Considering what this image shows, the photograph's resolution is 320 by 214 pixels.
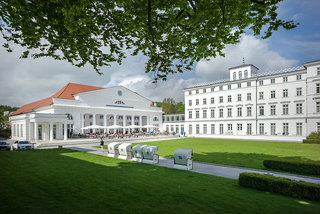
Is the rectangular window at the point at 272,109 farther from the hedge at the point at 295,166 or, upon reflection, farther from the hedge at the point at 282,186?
the hedge at the point at 282,186

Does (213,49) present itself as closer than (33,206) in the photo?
No

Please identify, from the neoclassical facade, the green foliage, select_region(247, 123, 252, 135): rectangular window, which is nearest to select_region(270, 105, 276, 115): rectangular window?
select_region(247, 123, 252, 135): rectangular window

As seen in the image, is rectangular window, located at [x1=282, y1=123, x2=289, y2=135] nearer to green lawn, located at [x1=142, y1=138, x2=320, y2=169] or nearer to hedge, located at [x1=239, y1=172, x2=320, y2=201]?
green lawn, located at [x1=142, y1=138, x2=320, y2=169]

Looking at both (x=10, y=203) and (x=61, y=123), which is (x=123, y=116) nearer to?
(x=61, y=123)

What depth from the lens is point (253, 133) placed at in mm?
53906

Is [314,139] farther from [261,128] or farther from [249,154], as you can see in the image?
[249,154]

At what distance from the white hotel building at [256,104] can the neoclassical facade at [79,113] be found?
503 inches

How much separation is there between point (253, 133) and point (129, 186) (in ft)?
156

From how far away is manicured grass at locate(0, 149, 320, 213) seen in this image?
25.8 ft

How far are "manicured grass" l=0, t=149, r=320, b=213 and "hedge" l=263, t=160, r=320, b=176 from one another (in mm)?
5107

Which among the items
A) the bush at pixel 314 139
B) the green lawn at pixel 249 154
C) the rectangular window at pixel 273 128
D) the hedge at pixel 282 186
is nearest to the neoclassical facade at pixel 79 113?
the green lawn at pixel 249 154

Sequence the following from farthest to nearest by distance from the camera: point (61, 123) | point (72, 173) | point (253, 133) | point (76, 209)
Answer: point (253, 133) → point (61, 123) → point (72, 173) → point (76, 209)

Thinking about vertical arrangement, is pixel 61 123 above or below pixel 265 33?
below

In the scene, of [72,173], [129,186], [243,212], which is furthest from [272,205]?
[72,173]
